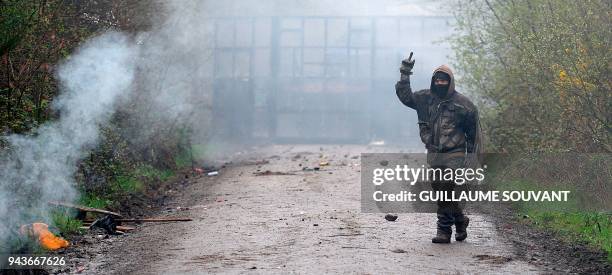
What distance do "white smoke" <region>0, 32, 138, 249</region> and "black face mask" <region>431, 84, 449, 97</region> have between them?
480 centimetres

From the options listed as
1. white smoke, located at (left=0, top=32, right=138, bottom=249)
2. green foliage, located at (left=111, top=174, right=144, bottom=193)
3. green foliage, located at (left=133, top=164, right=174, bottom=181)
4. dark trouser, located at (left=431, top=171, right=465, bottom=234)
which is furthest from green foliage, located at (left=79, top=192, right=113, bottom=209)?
dark trouser, located at (left=431, top=171, right=465, bottom=234)

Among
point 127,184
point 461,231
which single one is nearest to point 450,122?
point 461,231

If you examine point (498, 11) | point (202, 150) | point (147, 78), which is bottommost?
point (202, 150)

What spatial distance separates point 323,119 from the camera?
42156 mm

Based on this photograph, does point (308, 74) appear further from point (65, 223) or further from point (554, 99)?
point (65, 223)

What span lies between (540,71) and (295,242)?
22.0ft

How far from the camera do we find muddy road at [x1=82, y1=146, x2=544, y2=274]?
8.28 metres

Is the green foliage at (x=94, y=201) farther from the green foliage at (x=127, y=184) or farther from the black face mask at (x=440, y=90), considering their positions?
the black face mask at (x=440, y=90)

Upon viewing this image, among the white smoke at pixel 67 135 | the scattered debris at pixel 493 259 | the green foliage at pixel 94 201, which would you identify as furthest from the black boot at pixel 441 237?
the green foliage at pixel 94 201

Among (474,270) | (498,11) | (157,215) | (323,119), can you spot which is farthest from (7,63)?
(323,119)

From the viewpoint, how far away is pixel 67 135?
12.4 metres

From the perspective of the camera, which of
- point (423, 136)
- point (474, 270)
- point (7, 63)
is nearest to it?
point (474, 270)

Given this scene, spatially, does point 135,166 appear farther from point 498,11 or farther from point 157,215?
point 498,11

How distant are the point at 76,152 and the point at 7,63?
1659 mm
